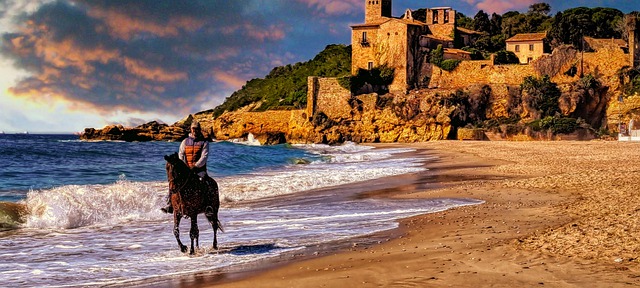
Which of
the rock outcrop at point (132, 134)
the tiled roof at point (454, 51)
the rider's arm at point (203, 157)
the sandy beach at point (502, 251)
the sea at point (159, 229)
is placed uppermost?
the tiled roof at point (454, 51)

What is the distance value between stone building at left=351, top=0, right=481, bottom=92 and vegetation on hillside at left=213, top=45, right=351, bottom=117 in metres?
8.86

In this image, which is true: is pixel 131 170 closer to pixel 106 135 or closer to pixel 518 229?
pixel 518 229

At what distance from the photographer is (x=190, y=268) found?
8047 mm

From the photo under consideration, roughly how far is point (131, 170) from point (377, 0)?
4758 cm

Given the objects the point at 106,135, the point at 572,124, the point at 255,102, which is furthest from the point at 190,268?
the point at 255,102

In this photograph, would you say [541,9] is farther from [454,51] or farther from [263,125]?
[263,125]

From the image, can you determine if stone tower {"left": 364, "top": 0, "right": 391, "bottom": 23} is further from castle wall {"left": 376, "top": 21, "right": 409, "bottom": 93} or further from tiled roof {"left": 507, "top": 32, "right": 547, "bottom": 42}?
tiled roof {"left": 507, "top": 32, "right": 547, "bottom": 42}

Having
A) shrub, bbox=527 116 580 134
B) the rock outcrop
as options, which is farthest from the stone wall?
shrub, bbox=527 116 580 134

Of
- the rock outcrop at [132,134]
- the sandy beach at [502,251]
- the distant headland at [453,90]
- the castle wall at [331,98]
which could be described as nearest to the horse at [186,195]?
the sandy beach at [502,251]

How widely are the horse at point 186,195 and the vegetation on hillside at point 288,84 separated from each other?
60.6 meters

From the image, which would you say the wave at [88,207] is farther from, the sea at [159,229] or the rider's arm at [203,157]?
the rider's arm at [203,157]

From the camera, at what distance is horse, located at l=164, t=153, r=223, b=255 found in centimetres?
877

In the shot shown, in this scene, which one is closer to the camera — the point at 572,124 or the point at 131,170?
the point at 131,170

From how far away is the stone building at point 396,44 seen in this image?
2522 inches
